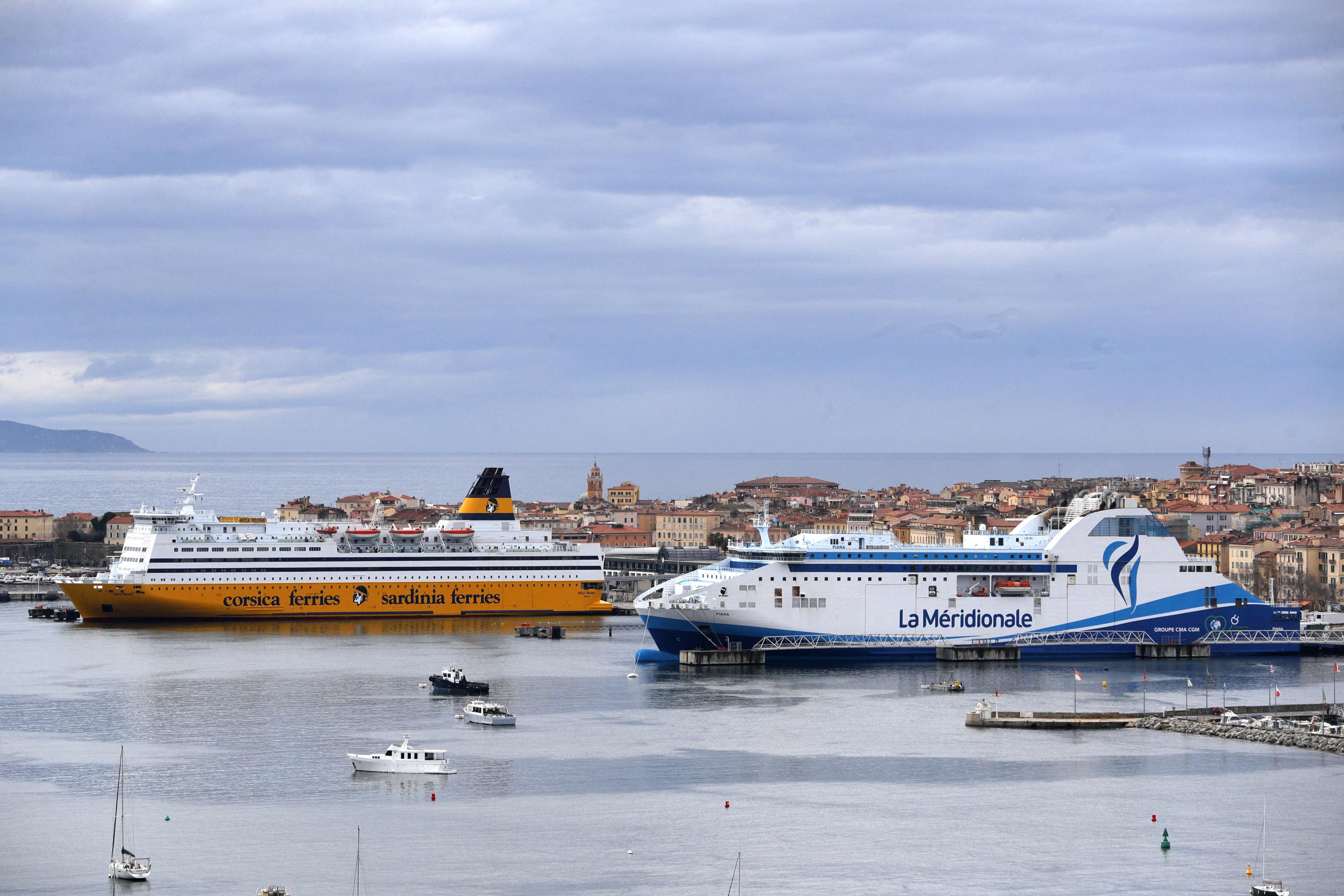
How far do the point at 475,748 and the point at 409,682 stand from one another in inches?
330

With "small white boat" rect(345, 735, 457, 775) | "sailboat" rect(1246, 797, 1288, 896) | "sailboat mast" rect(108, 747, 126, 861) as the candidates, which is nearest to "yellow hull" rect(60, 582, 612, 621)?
"sailboat mast" rect(108, 747, 126, 861)

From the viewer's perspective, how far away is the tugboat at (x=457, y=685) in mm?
34406

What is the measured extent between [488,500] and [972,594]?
20291mm

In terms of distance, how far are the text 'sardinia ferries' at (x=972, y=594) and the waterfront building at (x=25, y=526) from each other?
54.2 metres

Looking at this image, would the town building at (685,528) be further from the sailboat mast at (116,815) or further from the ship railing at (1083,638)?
the sailboat mast at (116,815)

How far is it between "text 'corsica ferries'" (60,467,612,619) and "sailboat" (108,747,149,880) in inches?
1142

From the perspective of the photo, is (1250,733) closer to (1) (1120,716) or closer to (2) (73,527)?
(1) (1120,716)

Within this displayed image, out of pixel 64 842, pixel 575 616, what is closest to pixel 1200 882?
pixel 64 842

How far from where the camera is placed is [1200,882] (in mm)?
20453

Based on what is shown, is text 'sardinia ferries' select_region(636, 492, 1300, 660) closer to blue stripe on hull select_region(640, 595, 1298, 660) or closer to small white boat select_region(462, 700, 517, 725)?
blue stripe on hull select_region(640, 595, 1298, 660)

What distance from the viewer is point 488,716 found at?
30844 millimetres

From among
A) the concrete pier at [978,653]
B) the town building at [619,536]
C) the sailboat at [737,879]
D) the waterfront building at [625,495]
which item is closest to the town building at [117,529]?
the town building at [619,536]

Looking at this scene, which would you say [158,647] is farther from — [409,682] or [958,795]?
[958,795]

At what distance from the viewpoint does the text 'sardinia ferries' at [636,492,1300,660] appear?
40062 mm
